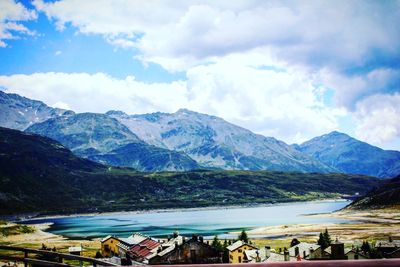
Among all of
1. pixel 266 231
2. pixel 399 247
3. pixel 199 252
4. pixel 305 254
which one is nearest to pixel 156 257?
pixel 199 252

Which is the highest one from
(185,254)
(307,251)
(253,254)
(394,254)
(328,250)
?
(185,254)

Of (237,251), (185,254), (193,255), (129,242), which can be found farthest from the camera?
(129,242)

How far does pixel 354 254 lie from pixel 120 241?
54.3 metres

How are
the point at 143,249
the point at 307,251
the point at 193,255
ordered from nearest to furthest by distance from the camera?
the point at 193,255, the point at 307,251, the point at 143,249

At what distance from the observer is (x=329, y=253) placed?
265ft

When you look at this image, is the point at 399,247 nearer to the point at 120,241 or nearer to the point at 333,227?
the point at 120,241

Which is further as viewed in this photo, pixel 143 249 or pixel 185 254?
pixel 143 249

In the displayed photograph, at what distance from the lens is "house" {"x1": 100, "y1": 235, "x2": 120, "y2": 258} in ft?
360

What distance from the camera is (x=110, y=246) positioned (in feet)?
364

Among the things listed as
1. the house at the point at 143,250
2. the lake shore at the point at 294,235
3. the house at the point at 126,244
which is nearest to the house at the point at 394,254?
the house at the point at 143,250

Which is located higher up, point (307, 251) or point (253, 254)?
point (307, 251)

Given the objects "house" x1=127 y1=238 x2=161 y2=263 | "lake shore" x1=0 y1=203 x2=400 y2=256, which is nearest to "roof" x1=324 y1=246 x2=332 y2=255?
"house" x1=127 y1=238 x2=161 y2=263

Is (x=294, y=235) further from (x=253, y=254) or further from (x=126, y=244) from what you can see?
(x=253, y=254)

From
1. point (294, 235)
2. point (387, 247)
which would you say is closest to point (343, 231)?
point (294, 235)
